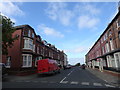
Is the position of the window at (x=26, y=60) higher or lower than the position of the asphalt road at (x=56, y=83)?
higher

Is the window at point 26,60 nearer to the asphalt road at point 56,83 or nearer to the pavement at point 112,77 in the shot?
the asphalt road at point 56,83

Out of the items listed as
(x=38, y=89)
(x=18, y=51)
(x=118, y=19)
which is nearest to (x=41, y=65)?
(x=18, y=51)

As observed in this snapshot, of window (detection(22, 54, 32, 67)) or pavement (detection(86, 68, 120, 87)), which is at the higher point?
window (detection(22, 54, 32, 67))

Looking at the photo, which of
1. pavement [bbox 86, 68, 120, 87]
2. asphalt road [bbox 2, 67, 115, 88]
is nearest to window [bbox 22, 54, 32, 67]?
asphalt road [bbox 2, 67, 115, 88]

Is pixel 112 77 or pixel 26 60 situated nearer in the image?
pixel 112 77

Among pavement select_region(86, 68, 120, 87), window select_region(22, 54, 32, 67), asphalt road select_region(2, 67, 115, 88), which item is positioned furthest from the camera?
window select_region(22, 54, 32, 67)

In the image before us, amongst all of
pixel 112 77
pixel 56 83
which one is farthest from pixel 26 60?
pixel 112 77

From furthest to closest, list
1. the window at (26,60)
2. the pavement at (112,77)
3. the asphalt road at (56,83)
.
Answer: the window at (26,60) → the pavement at (112,77) → the asphalt road at (56,83)

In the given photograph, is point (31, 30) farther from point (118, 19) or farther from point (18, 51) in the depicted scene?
point (118, 19)

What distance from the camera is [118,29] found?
17312mm

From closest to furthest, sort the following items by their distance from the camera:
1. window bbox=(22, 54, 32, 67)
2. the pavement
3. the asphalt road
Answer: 1. the asphalt road
2. the pavement
3. window bbox=(22, 54, 32, 67)

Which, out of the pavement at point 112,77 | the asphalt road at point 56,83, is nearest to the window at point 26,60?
the asphalt road at point 56,83

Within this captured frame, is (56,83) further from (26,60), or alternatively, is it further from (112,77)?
(26,60)

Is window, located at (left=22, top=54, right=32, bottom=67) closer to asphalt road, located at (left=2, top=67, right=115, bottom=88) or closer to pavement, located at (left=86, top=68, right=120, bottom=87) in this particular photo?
asphalt road, located at (left=2, top=67, right=115, bottom=88)
